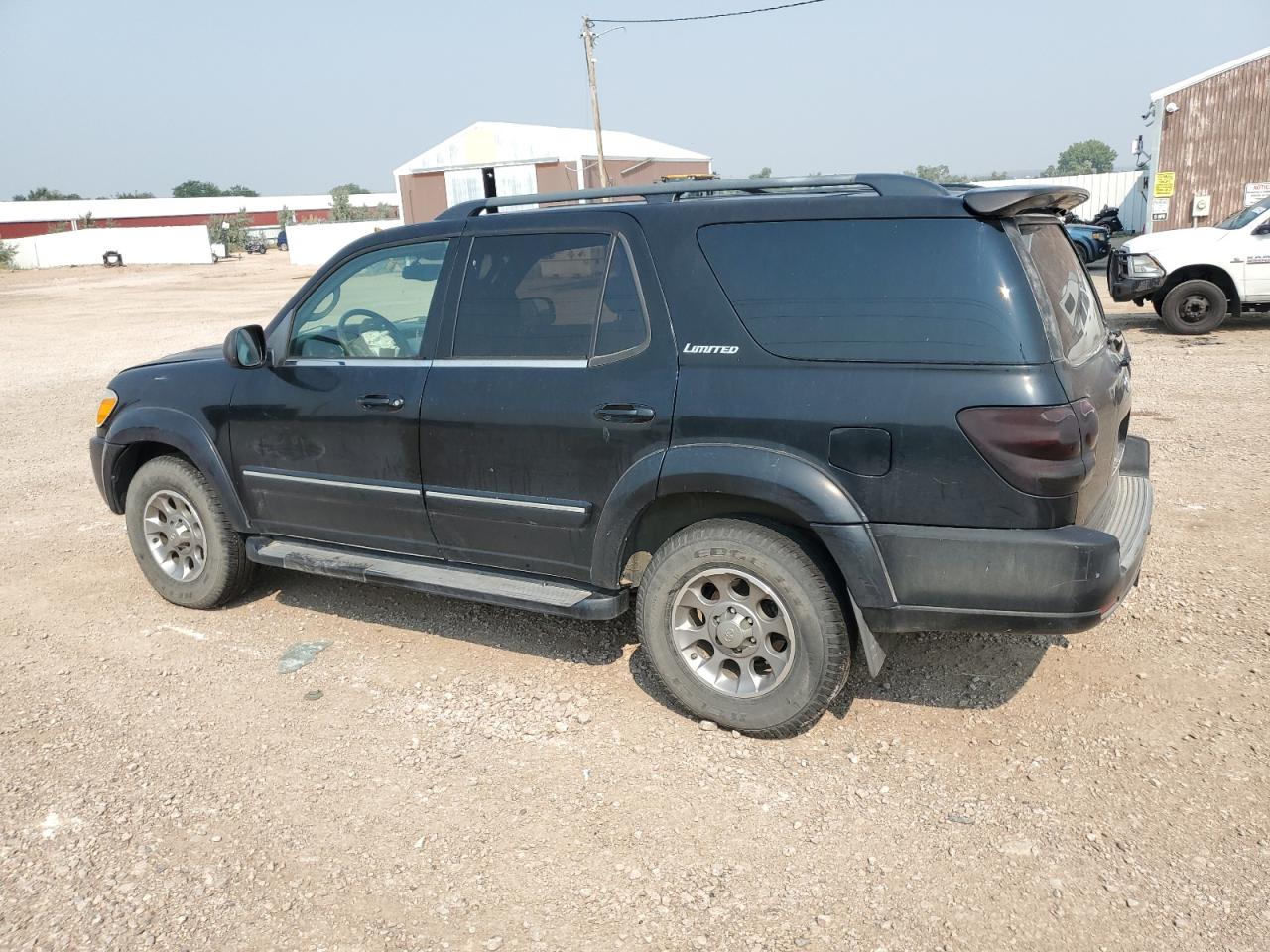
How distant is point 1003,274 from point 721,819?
6.44ft

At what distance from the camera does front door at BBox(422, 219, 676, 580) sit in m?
3.74

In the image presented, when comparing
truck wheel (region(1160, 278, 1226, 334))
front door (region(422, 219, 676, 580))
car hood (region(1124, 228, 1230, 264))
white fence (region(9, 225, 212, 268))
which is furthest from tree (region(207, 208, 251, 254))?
front door (region(422, 219, 676, 580))

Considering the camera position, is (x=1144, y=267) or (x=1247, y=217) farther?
(x=1144, y=267)

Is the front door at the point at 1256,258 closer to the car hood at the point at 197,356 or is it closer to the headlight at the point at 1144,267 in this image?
the headlight at the point at 1144,267

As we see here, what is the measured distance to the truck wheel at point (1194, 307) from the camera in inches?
501

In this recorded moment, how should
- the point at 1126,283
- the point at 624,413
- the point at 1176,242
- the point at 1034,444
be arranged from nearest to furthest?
the point at 1034,444 < the point at 624,413 < the point at 1176,242 < the point at 1126,283

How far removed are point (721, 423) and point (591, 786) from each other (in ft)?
4.39

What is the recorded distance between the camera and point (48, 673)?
453 centimetres

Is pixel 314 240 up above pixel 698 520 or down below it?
above

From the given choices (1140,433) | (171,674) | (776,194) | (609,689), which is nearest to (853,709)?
(609,689)

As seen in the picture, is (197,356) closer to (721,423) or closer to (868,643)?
(721,423)

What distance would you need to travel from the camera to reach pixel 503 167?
42.2 metres

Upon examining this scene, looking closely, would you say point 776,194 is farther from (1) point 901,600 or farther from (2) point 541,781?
(2) point 541,781

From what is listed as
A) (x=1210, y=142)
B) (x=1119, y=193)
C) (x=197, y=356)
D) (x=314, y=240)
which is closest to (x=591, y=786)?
(x=197, y=356)
